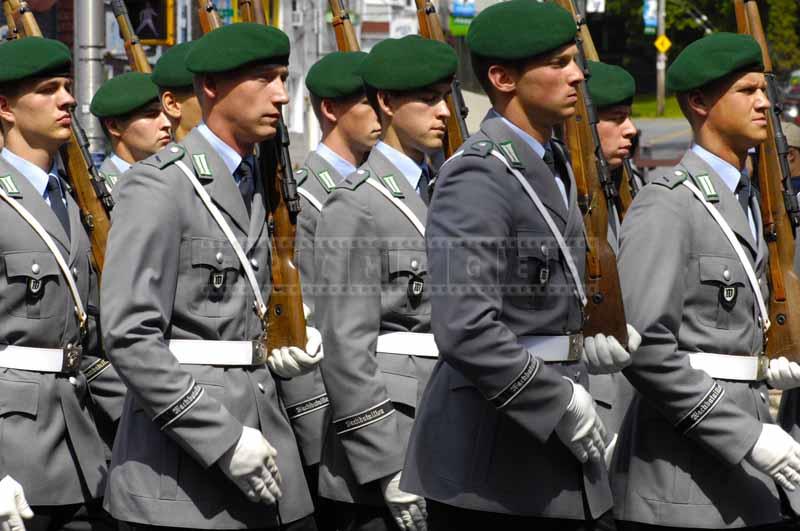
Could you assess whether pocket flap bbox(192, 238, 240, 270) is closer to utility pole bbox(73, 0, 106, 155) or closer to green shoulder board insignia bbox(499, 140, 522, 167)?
green shoulder board insignia bbox(499, 140, 522, 167)

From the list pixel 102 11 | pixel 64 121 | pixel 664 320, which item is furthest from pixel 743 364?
pixel 102 11

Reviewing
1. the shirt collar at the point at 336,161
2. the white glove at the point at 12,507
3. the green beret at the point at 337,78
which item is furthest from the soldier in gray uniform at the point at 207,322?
the green beret at the point at 337,78

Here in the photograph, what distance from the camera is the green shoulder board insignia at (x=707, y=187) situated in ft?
17.4

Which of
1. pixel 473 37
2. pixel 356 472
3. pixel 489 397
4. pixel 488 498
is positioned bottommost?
pixel 356 472

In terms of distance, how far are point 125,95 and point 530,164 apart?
3.69 metres

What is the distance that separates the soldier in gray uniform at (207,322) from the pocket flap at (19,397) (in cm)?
66

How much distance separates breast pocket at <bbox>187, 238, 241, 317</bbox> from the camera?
498 cm

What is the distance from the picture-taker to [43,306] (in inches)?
224

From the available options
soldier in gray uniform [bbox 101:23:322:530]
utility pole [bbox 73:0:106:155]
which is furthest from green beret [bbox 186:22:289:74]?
utility pole [bbox 73:0:106:155]

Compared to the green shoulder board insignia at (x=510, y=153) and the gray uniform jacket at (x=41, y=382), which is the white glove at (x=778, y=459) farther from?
the gray uniform jacket at (x=41, y=382)

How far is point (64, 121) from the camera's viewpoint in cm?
598

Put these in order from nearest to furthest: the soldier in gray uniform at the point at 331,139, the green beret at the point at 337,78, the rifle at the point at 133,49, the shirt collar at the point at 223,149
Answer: the shirt collar at the point at 223,149
the soldier in gray uniform at the point at 331,139
the green beret at the point at 337,78
the rifle at the point at 133,49

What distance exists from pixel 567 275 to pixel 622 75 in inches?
146

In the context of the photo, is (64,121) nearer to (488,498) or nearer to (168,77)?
(168,77)
